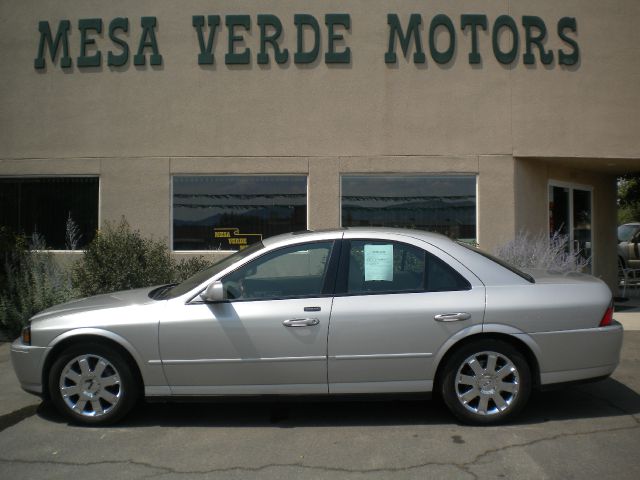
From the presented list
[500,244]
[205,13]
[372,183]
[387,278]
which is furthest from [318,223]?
[387,278]

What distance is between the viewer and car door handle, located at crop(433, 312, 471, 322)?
4.91m

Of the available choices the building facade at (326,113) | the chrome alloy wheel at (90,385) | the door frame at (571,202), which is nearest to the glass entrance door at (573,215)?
the door frame at (571,202)

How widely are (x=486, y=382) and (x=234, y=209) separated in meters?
6.01

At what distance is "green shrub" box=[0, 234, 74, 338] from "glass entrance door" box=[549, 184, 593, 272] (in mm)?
8308

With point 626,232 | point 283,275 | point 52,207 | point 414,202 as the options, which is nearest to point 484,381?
point 283,275

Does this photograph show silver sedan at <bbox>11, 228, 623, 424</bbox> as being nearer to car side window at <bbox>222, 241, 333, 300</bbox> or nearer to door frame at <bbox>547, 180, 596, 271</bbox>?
car side window at <bbox>222, 241, 333, 300</bbox>

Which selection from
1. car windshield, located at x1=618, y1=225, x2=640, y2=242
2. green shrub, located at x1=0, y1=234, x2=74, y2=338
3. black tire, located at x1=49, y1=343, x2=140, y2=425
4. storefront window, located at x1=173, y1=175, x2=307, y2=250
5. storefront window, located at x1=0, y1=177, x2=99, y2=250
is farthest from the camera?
car windshield, located at x1=618, y1=225, x2=640, y2=242

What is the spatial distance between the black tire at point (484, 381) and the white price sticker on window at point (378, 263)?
840 mm

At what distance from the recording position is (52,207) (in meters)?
10.4

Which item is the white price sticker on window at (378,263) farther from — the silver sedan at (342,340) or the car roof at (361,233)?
the car roof at (361,233)

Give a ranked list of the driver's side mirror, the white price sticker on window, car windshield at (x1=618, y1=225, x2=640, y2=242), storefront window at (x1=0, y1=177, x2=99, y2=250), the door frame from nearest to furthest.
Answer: the driver's side mirror, the white price sticker on window, storefront window at (x1=0, y1=177, x2=99, y2=250), the door frame, car windshield at (x1=618, y1=225, x2=640, y2=242)

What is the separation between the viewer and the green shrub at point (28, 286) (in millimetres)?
8852

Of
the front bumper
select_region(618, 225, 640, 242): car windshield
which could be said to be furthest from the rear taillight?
select_region(618, 225, 640, 242): car windshield

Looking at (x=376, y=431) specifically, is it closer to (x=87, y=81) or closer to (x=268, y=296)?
(x=268, y=296)
